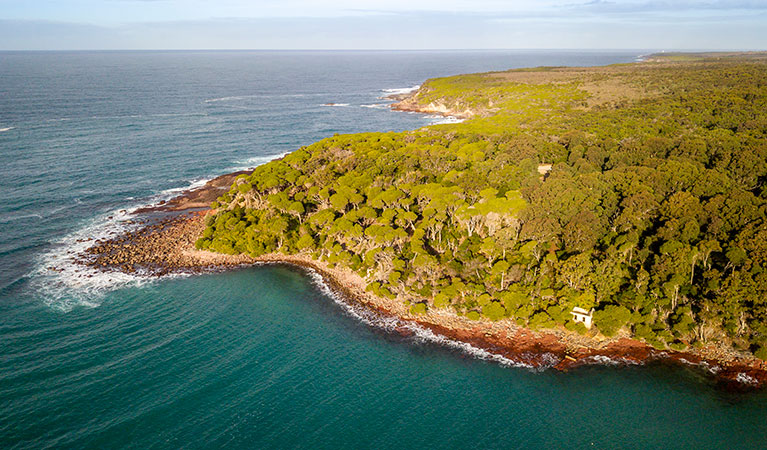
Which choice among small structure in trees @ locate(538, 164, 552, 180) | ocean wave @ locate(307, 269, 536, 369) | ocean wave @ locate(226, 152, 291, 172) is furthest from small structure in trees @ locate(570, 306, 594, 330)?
ocean wave @ locate(226, 152, 291, 172)

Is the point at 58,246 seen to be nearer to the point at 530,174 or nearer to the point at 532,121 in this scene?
the point at 530,174

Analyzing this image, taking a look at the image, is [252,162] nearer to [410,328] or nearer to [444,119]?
[410,328]

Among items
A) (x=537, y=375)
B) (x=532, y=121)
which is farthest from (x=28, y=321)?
(x=532, y=121)

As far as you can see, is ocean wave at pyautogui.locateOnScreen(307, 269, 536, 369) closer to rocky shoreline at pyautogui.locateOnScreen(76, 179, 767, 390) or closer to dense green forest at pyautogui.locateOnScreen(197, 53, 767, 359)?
rocky shoreline at pyautogui.locateOnScreen(76, 179, 767, 390)

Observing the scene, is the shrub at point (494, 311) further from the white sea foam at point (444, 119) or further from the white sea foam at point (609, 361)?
the white sea foam at point (444, 119)

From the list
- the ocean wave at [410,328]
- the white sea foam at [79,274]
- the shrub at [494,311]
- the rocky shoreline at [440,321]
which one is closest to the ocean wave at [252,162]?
the rocky shoreline at [440,321]

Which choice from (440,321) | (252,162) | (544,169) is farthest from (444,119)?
(440,321)

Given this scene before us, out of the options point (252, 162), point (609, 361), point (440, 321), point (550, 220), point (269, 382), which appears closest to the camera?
point (269, 382)
